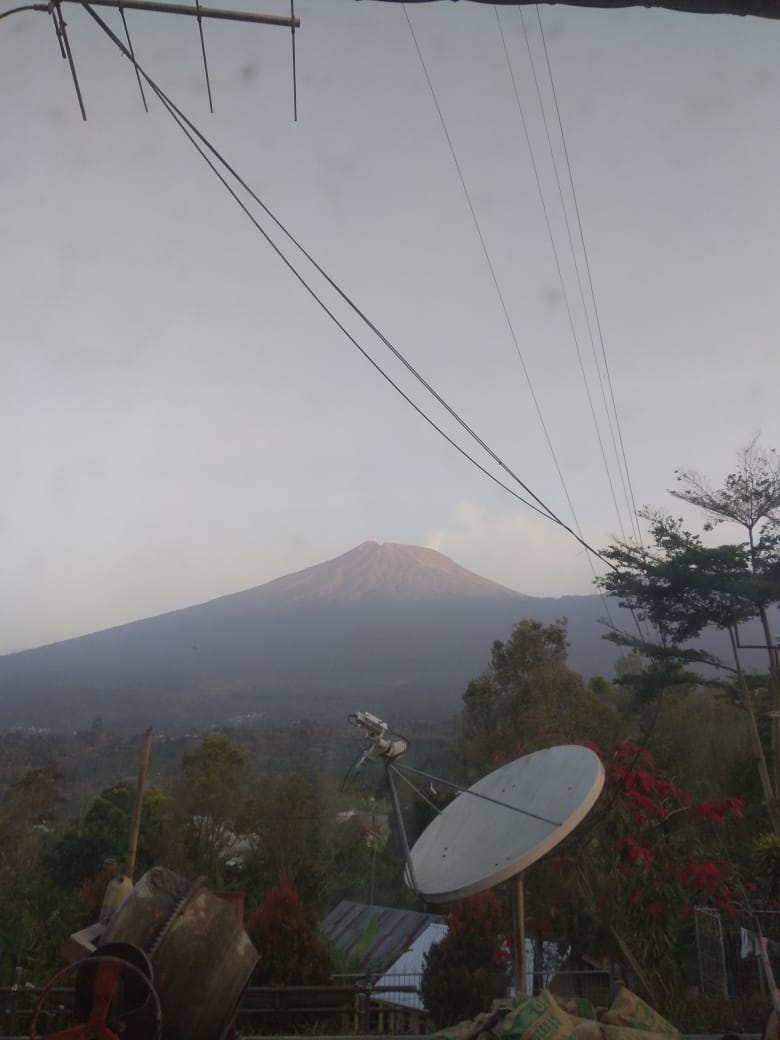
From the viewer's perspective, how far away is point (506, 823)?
16.0 feet

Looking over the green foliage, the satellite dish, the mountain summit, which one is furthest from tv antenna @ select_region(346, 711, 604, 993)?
the mountain summit

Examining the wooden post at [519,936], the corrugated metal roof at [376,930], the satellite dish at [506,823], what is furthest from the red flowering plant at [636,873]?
the corrugated metal roof at [376,930]

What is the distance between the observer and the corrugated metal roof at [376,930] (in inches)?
473

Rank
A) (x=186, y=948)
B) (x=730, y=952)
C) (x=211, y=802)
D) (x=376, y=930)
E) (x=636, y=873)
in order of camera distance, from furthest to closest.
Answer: (x=211, y=802)
(x=376, y=930)
(x=730, y=952)
(x=636, y=873)
(x=186, y=948)

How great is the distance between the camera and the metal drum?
331 cm

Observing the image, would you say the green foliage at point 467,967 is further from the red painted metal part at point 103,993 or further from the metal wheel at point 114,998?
the red painted metal part at point 103,993

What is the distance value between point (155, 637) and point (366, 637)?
3755 centimetres

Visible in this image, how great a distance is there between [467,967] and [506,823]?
3713 millimetres

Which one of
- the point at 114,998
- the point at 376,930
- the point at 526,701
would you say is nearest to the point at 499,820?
the point at 114,998

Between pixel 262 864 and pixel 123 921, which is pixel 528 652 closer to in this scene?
pixel 262 864

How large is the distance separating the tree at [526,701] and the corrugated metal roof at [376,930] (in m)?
3.39

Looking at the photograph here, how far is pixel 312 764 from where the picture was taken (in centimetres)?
2803

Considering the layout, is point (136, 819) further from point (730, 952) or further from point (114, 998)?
point (730, 952)

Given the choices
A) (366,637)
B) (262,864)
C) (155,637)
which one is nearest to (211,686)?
(366,637)
